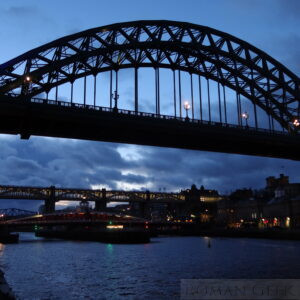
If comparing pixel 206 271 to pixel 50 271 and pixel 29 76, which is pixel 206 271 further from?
pixel 29 76

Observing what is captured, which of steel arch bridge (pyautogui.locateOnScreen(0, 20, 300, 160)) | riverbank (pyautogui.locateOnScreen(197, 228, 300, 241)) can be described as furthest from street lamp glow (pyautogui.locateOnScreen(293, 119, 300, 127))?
riverbank (pyautogui.locateOnScreen(197, 228, 300, 241))

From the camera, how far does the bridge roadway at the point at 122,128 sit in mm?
43162

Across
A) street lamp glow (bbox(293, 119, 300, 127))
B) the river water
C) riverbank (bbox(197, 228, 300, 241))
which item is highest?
street lamp glow (bbox(293, 119, 300, 127))

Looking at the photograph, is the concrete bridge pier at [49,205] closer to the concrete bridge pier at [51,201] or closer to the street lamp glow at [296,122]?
the concrete bridge pier at [51,201]

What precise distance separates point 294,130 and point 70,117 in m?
32.9

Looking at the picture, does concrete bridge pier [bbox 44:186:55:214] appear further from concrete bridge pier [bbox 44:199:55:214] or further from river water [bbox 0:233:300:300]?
river water [bbox 0:233:300:300]

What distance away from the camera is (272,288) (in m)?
24.3

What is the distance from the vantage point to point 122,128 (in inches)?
1826

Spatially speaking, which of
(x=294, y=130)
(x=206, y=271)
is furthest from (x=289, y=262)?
(x=294, y=130)

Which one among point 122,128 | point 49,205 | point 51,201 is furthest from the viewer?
point 49,205

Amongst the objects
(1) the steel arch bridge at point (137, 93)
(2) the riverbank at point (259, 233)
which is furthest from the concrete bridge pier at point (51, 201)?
(1) the steel arch bridge at point (137, 93)

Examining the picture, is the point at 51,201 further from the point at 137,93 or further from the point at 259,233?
the point at 137,93

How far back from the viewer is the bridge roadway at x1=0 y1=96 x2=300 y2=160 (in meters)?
43.2

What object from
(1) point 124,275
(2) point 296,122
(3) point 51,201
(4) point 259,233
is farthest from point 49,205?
(1) point 124,275
